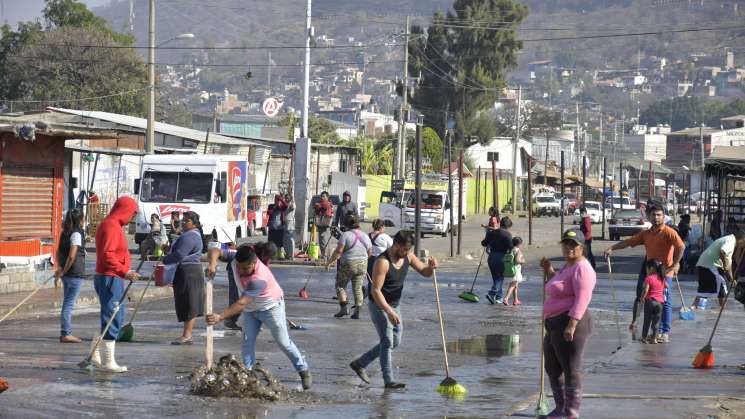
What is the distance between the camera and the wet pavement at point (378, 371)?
10891mm

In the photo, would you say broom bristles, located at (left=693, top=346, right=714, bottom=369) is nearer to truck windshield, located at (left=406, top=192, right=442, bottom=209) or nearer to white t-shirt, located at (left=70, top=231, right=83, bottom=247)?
white t-shirt, located at (left=70, top=231, right=83, bottom=247)

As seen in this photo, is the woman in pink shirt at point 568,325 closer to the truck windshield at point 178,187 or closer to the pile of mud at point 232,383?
the pile of mud at point 232,383

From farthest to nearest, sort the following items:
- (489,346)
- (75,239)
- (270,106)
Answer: (270,106) → (489,346) → (75,239)

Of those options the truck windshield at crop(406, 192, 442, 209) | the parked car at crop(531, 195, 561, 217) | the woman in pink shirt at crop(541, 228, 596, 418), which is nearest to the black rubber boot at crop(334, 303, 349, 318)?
the woman in pink shirt at crop(541, 228, 596, 418)

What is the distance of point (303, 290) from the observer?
893 inches

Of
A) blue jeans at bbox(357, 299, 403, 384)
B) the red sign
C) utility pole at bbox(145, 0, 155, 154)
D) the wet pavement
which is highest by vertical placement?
the red sign

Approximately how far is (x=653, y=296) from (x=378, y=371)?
4.41m

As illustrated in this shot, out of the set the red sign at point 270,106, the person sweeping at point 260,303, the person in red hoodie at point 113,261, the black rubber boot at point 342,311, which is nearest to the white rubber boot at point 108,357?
the person in red hoodie at point 113,261

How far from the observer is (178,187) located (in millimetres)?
34469

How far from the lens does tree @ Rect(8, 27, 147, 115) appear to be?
73125 mm

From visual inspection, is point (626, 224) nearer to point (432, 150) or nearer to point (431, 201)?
point (431, 201)

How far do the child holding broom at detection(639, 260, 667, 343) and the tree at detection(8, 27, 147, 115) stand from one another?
5862cm

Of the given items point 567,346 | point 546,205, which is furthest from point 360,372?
point 546,205

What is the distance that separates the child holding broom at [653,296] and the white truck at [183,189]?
18985 millimetres
